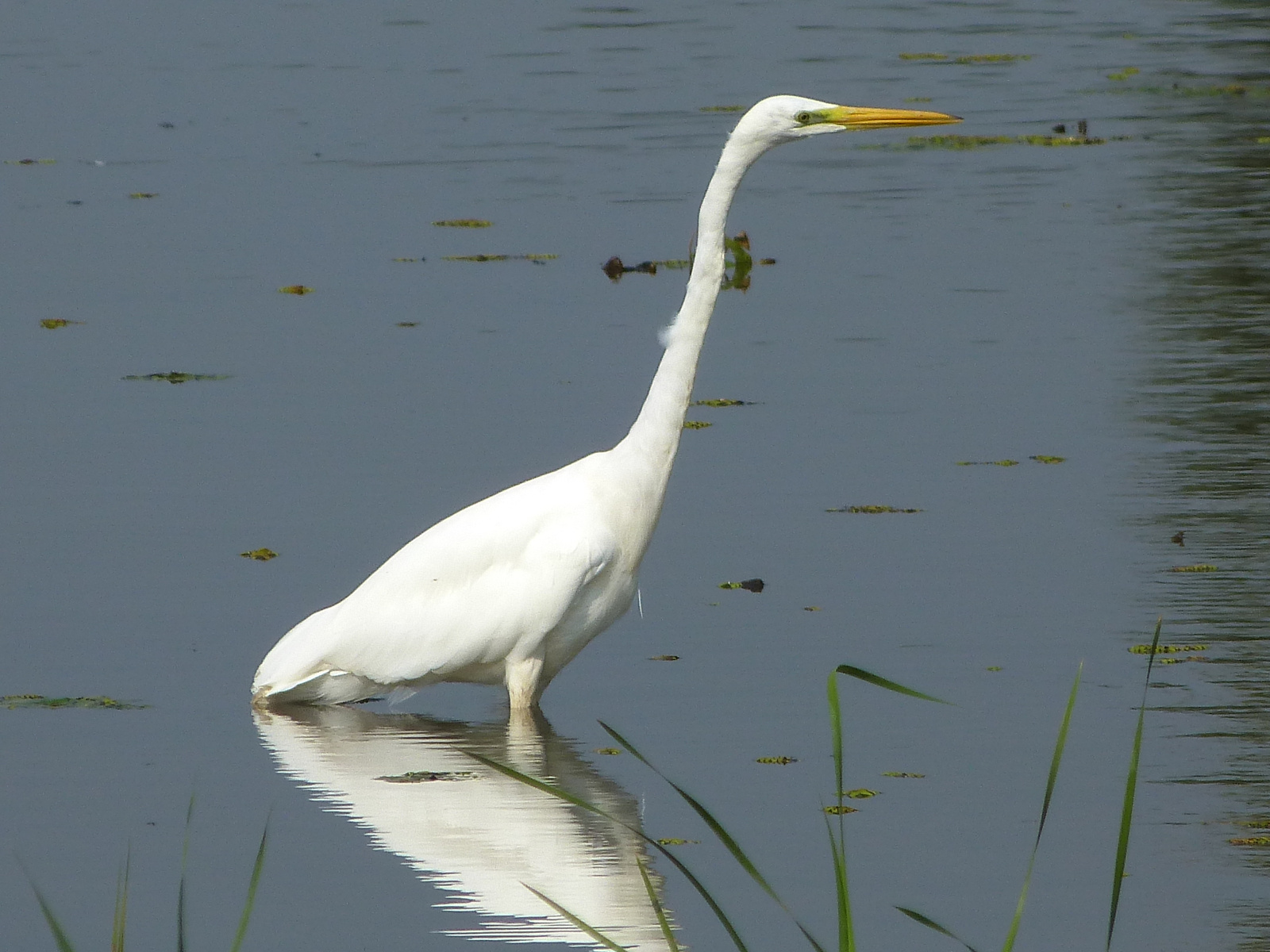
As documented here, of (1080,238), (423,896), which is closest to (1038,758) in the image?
(423,896)

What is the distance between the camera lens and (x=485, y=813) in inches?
199

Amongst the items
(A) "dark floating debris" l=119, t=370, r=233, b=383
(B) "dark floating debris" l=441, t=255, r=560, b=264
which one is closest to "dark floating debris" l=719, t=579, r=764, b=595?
(A) "dark floating debris" l=119, t=370, r=233, b=383

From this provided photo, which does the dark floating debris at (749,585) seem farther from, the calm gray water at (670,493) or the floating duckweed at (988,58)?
the floating duckweed at (988,58)

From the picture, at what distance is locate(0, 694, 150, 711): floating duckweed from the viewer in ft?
18.9

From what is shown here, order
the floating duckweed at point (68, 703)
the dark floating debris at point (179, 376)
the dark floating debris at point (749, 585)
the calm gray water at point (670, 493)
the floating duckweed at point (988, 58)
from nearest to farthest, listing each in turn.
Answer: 1. the calm gray water at point (670, 493)
2. the floating duckweed at point (68, 703)
3. the dark floating debris at point (749, 585)
4. the dark floating debris at point (179, 376)
5. the floating duckweed at point (988, 58)

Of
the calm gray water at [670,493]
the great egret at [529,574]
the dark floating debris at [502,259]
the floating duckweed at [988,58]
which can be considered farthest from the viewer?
the floating duckweed at [988,58]

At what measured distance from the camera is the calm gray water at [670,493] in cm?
474

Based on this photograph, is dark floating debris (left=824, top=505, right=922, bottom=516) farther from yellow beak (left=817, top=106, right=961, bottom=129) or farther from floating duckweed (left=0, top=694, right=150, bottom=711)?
floating duckweed (left=0, top=694, right=150, bottom=711)

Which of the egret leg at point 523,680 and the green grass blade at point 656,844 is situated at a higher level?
the green grass blade at point 656,844

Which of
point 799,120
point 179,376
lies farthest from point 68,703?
point 179,376

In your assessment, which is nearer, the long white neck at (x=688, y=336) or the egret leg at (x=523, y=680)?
the egret leg at (x=523, y=680)

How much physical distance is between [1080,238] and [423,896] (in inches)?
285

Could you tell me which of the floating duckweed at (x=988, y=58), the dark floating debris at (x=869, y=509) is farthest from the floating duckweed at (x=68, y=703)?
the floating duckweed at (x=988, y=58)

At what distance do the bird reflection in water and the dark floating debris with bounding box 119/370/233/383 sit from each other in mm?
3194
